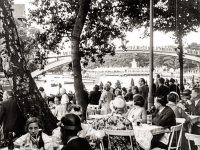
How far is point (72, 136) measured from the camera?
10.9 feet

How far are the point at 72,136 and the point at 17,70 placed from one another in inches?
142

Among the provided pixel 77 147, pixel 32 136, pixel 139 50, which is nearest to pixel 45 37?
pixel 32 136

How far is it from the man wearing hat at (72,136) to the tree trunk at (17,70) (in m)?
3.39

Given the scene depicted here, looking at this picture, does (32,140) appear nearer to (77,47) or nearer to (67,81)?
(77,47)

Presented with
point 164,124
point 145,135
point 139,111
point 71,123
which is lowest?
point 145,135

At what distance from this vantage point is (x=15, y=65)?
663cm

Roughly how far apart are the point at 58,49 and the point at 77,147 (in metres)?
12.9

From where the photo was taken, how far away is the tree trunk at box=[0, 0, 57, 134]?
6.55m

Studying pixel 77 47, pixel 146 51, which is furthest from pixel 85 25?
pixel 146 51

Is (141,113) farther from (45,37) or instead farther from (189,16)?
(189,16)

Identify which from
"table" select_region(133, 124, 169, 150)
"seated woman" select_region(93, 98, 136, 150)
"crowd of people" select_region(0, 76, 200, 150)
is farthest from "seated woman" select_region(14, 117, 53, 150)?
"table" select_region(133, 124, 169, 150)

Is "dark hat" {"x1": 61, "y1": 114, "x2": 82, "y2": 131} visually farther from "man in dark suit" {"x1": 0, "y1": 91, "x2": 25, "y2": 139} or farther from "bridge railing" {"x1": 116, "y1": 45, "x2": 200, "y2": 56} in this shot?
"bridge railing" {"x1": 116, "y1": 45, "x2": 200, "y2": 56}

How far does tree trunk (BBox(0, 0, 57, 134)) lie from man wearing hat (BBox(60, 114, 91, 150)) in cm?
339

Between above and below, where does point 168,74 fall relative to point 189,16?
below
